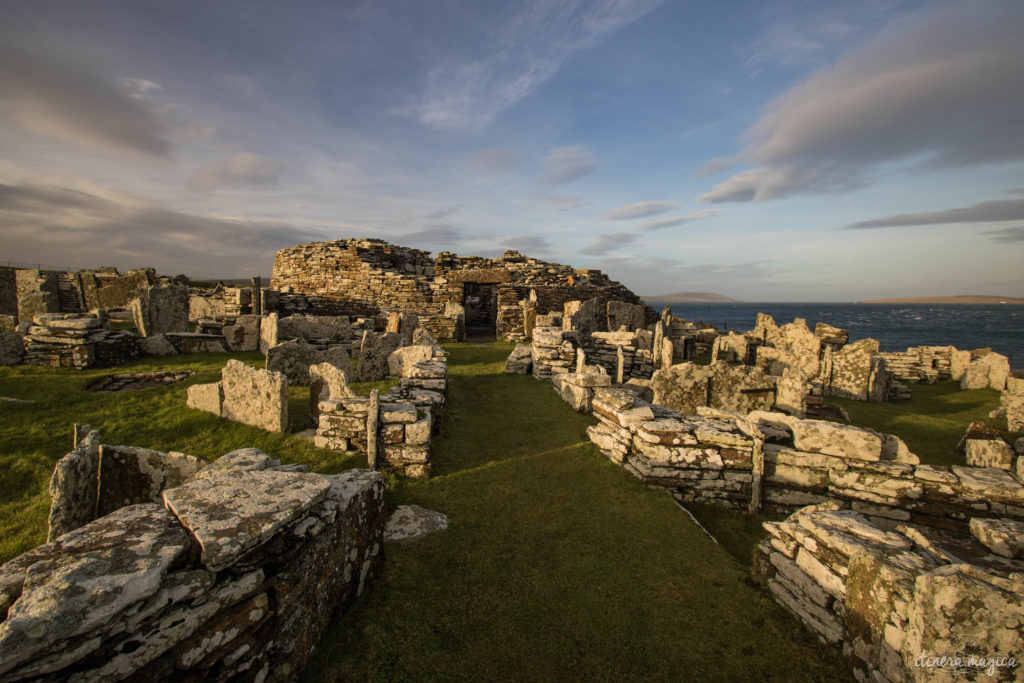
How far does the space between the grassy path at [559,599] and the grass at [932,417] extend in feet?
22.7

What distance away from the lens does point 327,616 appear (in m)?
3.04

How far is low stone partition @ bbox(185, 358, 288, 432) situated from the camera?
6504 millimetres

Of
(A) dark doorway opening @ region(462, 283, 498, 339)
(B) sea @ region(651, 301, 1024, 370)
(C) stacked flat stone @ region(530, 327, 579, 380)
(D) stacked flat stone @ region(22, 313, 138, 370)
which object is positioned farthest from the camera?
(B) sea @ region(651, 301, 1024, 370)

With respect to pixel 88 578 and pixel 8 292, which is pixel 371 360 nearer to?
pixel 88 578

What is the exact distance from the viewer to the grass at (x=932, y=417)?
8.42 meters

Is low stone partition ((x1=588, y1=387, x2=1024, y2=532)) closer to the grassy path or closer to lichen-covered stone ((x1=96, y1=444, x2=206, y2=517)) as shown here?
the grassy path

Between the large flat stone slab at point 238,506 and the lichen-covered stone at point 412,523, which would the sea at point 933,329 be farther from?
the large flat stone slab at point 238,506

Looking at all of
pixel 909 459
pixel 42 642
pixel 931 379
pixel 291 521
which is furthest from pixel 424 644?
pixel 931 379

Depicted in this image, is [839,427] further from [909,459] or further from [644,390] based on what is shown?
[644,390]

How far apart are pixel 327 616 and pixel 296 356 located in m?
7.46

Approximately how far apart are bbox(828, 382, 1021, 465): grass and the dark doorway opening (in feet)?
53.8

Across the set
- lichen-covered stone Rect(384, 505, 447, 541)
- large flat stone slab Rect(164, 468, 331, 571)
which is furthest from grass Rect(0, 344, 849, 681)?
large flat stone slab Rect(164, 468, 331, 571)

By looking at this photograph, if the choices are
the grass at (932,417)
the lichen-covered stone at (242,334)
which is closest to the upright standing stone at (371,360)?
the lichen-covered stone at (242,334)

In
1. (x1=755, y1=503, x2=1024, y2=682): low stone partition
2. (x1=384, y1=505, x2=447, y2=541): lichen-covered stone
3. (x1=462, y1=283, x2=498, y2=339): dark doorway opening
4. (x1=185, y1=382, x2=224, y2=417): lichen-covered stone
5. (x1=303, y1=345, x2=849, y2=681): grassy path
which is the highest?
(x1=462, y1=283, x2=498, y2=339): dark doorway opening
